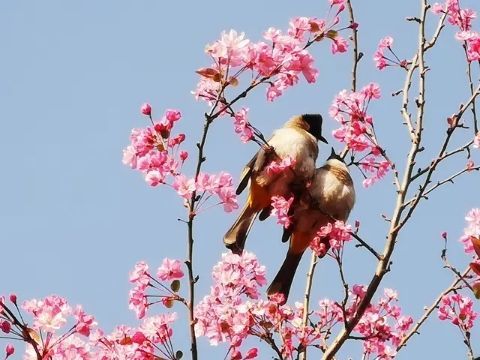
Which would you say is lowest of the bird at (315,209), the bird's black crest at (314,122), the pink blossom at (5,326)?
the pink blossom at (5,326)

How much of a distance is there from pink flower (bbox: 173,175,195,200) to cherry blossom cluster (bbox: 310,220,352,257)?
83cm

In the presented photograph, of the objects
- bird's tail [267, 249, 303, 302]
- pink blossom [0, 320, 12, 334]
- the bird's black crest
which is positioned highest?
the bird's black crest

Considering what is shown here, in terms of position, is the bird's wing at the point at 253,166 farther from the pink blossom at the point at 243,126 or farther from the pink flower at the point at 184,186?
the pink flower at the point at 184,186

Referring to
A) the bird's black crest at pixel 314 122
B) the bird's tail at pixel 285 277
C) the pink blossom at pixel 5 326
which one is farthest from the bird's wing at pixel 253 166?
the pink blossom at pixel 5 326

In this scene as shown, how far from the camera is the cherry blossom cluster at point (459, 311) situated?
15.6 feet

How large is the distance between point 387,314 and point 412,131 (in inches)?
45.1

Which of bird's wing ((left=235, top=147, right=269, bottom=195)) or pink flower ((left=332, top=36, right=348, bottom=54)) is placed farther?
bird's wing ((left=235, top=147, right=269, bottom=195))

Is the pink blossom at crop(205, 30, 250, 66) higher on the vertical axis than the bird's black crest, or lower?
lower

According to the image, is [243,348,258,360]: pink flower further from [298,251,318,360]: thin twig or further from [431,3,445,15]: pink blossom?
[431,3,445,15]: pink blossom

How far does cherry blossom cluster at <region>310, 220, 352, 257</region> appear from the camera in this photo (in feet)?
13.6

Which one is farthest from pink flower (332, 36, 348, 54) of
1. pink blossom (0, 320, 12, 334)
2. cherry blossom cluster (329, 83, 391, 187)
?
pink blossom (0, 320, 12, 334)

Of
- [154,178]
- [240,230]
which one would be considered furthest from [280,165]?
[154,178]

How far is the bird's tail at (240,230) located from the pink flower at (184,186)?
1.30 meters

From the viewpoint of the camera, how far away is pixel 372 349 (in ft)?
15.5
